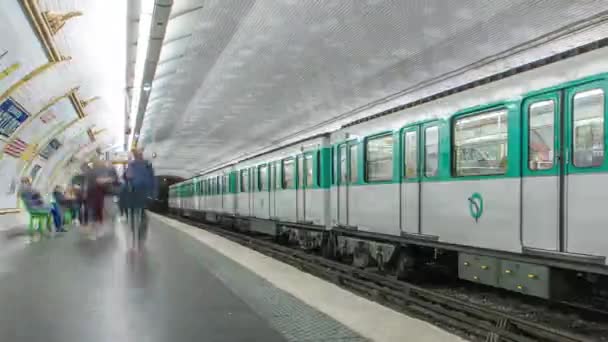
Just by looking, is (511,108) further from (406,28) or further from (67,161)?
(67,161)

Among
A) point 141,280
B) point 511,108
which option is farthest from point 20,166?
point 511,108

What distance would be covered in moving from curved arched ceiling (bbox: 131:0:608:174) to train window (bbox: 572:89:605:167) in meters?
4.68

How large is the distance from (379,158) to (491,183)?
3.11m

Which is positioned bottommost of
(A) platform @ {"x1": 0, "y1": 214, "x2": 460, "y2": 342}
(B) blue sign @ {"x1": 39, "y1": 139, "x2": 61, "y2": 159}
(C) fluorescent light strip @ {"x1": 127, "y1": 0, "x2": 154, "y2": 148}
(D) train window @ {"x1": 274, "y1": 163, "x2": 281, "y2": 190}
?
(A) platform @ {"x1": 0, "y1": 214, "x2": 460, "y2": 342}

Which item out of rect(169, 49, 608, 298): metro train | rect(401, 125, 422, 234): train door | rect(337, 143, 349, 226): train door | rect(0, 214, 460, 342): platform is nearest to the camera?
rect(0, 214, 460, 342): platform

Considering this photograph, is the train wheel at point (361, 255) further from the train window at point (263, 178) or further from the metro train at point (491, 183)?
the train window at point (263, 178)

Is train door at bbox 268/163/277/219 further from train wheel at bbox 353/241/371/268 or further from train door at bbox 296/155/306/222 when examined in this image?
train wheel at bbox 353/241/371/268


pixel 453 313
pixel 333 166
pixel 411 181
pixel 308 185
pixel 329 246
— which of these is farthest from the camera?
pixel 308 185

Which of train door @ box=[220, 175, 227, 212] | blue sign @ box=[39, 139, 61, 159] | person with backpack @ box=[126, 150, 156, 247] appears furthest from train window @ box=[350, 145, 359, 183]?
blue sign @ box=[39, 139, 61, 159]

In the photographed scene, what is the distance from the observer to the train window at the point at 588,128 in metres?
5.52

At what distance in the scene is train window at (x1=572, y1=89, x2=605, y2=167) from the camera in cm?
552

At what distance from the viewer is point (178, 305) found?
621 centimetres

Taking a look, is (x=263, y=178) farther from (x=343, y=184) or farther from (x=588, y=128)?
(x=588, y=128)

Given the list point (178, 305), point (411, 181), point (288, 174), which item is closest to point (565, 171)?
point (411, 181)
